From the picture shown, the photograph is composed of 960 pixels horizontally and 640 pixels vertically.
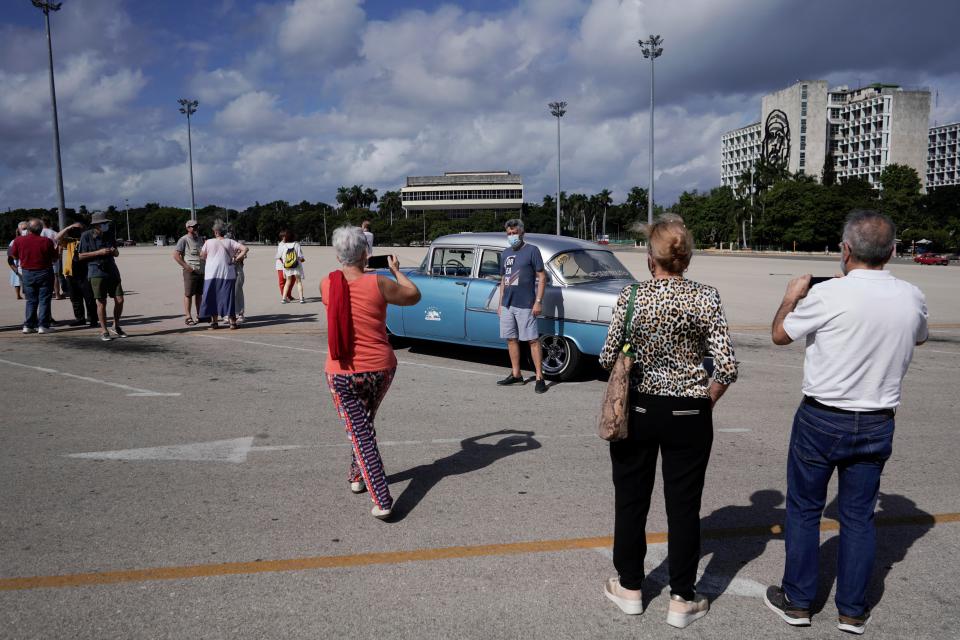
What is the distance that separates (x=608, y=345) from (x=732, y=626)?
4.36 ft

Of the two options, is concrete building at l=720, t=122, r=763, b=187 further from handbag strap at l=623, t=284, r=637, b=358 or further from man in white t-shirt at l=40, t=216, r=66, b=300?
handbag strap at l=623, t=284, r=637, b=358

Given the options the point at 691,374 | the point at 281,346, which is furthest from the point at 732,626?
the point at 281,346

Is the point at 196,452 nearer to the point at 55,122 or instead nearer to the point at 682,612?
the point at 682,612

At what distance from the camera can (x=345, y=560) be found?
11.8 ft

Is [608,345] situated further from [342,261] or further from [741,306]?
[741,306]

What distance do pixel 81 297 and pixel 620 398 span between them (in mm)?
12066

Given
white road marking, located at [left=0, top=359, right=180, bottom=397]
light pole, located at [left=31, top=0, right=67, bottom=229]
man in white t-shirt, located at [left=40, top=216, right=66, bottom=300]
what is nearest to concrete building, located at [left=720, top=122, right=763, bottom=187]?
light pole, located at [left=31, top=0, right=67, bottom=229]

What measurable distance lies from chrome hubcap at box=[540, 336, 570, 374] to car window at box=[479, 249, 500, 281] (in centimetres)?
106

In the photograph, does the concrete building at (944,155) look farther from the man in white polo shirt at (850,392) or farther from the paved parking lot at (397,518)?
the man in white polo shirt at (850,392)

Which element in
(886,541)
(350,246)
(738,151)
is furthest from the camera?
(738,151)

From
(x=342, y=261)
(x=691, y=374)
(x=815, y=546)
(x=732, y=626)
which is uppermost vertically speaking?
(x=342, y=261)

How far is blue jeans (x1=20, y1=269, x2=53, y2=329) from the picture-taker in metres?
10.9

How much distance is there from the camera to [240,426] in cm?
607

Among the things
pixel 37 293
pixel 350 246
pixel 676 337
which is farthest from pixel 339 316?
pixel 37 293
